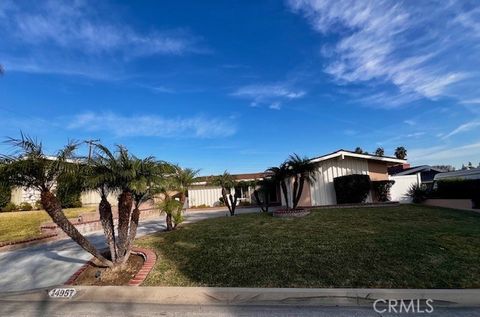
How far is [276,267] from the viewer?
7305mm

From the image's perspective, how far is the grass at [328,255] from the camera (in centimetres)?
Result: 652

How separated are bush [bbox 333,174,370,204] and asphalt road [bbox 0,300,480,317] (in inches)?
506

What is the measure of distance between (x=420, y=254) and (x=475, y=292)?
6.37ft

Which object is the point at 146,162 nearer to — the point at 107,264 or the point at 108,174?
the point at 108,174

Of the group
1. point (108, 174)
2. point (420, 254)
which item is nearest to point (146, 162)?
point (108, 174)

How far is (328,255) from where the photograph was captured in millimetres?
7848

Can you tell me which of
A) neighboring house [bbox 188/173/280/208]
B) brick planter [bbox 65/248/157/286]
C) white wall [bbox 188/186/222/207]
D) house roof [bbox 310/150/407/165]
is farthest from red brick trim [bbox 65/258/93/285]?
white wall [bbox 188/186/222/207]

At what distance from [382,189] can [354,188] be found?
2.11 metres

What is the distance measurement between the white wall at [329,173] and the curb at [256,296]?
1343 cm

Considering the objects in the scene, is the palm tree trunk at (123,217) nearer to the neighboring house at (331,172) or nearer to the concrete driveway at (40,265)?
the concrete driveway at (40,265)

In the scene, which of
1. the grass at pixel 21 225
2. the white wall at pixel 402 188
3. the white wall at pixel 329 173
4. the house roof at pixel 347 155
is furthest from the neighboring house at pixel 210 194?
the grass at pixel 21 225

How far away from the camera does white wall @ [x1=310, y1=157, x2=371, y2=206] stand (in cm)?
1905

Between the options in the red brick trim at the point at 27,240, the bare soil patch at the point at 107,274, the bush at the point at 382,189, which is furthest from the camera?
the bush at the point at 382,189

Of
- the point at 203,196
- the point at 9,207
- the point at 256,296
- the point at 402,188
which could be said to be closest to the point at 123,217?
the point at 256,296
